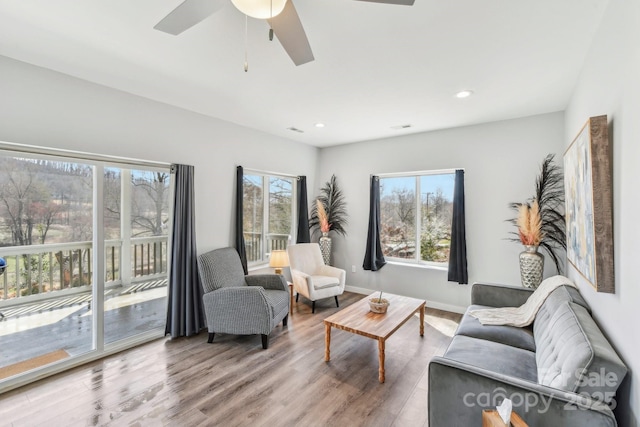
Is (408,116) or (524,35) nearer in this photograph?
(524,35)

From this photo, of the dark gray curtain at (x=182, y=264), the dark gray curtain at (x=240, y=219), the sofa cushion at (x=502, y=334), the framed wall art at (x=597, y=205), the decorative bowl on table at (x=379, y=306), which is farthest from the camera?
the dark gray curtain at (x=240, y=219)

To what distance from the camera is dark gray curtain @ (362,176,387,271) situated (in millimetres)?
Result: 4879

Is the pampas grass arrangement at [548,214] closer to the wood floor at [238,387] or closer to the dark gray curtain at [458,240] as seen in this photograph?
the dark gray curtain at [458,240]

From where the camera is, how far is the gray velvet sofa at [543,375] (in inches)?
49.8

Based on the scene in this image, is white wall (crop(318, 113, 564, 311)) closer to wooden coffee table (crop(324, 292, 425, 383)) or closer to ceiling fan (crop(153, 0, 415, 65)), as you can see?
wooden coffee table (crop(324, 292, 425, 383))

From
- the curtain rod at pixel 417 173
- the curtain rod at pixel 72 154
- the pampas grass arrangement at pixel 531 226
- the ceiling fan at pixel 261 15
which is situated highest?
the ceiling fan at pixel 261 15

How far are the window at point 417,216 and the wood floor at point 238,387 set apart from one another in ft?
5.24

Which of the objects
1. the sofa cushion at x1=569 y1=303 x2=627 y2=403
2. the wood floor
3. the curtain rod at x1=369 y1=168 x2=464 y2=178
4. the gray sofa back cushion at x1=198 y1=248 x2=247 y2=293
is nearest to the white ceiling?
the curtain rod at x1=369 y1=168 x2=464 y2=178

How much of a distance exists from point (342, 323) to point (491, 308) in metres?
1.53

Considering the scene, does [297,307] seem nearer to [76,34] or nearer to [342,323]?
[342,323]

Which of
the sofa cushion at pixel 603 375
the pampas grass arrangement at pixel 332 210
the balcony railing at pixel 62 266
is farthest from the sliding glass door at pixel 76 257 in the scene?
the sofa cushion at pixel 603 375

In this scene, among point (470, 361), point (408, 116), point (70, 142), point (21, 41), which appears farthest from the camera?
point (408, 116)

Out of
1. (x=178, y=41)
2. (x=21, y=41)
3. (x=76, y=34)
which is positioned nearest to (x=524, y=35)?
(x=178, y=41)

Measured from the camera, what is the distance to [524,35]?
1.96 m
